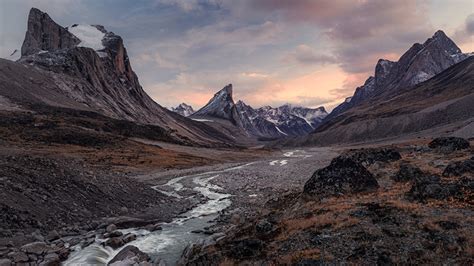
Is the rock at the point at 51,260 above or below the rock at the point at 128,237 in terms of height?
above

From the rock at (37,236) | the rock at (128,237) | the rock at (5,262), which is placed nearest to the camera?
the rock at (5,262)

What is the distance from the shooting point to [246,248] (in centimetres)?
2303

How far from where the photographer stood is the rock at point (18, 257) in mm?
23469

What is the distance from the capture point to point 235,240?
25.2m

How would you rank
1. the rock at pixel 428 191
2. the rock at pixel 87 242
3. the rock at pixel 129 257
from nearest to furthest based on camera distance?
the rock at pixel 129 257
the rock at pixel 428 191
the rock at pixel 87 242

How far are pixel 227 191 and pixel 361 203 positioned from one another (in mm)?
34161

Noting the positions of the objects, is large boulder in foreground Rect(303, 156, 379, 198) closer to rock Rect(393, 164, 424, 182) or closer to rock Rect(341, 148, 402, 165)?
rock Rect(393, 164, 424, 182)

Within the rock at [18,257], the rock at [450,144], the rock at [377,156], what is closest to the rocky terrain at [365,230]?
the rock at [18,257]

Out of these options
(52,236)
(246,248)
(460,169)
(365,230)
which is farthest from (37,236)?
(460,169)

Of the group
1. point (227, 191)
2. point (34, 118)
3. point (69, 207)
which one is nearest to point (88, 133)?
point (34, 118)

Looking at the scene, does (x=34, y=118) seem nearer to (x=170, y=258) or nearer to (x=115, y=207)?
(x=115, y=207)

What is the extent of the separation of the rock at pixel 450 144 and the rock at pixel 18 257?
59288mm

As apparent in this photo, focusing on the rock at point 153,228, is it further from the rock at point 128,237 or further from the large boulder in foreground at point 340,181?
the large boulder in foreground at point 340,181

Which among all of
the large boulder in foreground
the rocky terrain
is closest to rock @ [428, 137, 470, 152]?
the rocky terrain
